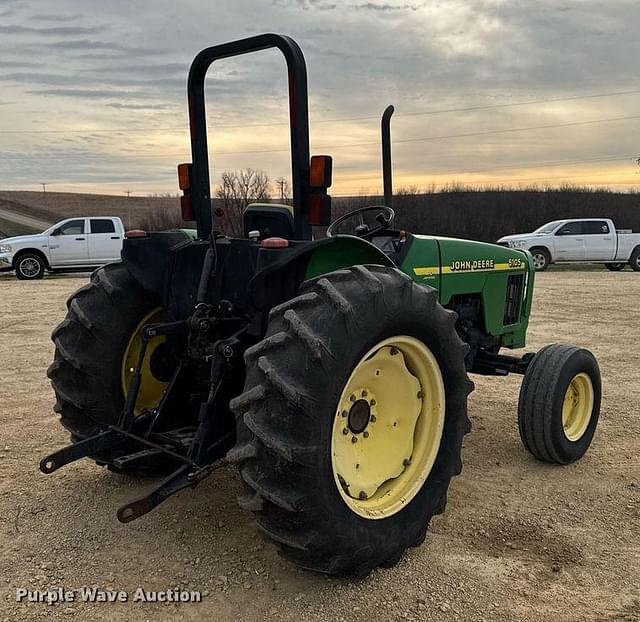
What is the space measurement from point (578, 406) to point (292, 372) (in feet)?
9.17

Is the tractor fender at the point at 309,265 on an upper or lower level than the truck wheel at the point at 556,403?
upper

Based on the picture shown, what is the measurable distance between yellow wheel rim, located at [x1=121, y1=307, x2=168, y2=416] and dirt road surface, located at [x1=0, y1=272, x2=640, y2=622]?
563 mm

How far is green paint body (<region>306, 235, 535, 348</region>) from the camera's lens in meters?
4.17

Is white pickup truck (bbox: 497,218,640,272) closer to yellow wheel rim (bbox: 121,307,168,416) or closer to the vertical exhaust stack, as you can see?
the vertical exhaust stack

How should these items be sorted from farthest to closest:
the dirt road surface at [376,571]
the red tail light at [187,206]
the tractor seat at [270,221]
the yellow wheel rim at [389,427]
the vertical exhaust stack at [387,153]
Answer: the vertical exhaust stack at [387,153], the red tail light at [187,206], the tractor seat at [270,221], the yellow wheel rim at [389,427], the dirt road surface at [376,571]

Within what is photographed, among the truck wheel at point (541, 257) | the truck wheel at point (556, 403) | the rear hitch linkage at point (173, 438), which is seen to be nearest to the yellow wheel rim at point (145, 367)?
the rear hitch linkage at point (173, 438)

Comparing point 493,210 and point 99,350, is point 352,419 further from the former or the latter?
point 493,210

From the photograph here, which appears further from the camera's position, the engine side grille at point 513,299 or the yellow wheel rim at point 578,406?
the engine side grille at point 513,299

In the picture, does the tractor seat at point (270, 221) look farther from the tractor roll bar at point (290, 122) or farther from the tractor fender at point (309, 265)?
the tractor fender at point (309, 265)

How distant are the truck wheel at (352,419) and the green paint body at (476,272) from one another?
0.52 metres

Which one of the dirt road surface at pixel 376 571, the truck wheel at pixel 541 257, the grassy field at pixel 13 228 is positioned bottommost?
the truck wheel at pixel 541 257

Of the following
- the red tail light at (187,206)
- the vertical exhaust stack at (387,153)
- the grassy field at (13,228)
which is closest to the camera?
the red tail light at (187,206)

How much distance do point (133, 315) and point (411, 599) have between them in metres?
2.07

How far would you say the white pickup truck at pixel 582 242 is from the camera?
64.3ft
